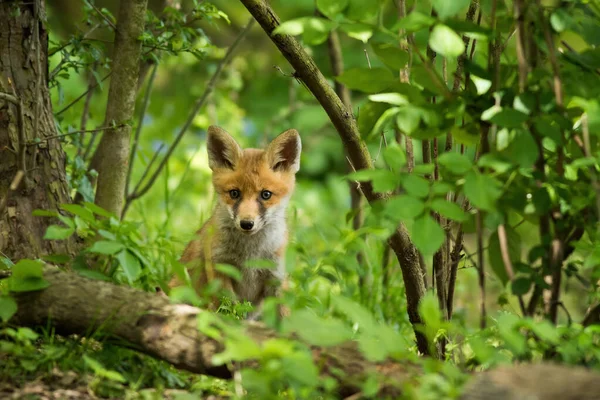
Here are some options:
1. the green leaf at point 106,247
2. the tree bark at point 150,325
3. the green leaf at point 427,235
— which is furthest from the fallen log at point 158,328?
the green leaf at point 427,235

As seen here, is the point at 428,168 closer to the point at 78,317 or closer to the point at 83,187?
the point at 78,317

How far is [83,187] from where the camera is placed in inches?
151

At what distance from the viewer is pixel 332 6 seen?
7.33 feet

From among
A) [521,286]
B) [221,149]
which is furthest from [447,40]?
[221,149]

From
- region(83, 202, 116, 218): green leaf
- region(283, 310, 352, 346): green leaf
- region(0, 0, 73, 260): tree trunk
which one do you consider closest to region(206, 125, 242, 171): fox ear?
region(0, 0, 73, 260): tree trunk

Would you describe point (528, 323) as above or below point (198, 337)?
above

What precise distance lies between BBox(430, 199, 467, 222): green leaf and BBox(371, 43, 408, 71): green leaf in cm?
53

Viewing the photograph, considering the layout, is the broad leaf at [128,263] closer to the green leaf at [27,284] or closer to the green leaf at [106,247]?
the green leaf at [106,247]

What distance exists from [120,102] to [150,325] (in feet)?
5.19

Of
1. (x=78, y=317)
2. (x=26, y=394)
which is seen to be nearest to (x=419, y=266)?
(x=78, y=317)

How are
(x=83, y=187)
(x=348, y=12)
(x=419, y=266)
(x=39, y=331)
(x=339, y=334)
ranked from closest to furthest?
(x=339, y=334) < (x=348, y=12) < (x=39, y=331) < (x=419, y=266) < (x=83, y=187)

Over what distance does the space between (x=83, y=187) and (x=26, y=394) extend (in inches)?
65.6

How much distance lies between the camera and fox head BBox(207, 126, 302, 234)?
14.1ft

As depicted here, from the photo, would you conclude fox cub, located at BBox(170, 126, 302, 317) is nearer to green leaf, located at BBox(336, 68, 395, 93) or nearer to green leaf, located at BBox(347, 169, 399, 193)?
green leaf, located at BBox(336, 68, 395, 93)
